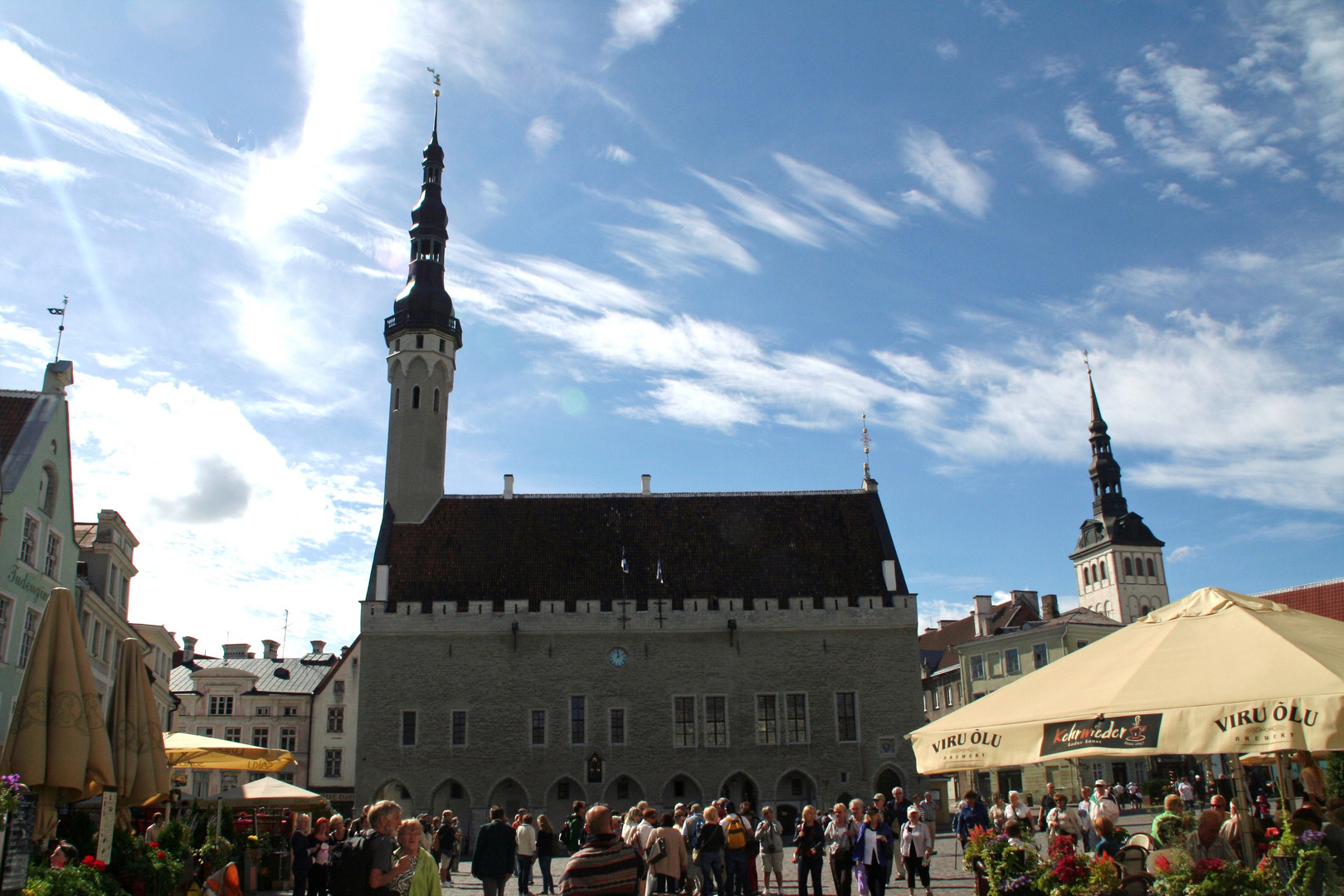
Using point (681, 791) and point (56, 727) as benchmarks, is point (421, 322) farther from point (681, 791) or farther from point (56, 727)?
point (56, 727)

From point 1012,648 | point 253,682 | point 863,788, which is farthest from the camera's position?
point 253,682

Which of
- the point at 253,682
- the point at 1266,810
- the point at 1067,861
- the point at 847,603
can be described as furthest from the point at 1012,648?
the point at 1067,861

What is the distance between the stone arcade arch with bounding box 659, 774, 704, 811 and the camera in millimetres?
33531

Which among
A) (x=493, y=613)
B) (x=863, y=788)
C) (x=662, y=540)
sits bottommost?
(x=863, y=788)

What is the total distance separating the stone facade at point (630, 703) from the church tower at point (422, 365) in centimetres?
554

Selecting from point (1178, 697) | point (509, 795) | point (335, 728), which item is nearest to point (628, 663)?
point (509, 795)

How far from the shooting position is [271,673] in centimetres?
5259

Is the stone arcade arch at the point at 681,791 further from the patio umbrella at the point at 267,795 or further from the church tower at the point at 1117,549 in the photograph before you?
the church tower at the point at 1117,549

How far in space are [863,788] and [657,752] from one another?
262 inches

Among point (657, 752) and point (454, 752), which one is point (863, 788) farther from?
point (454, 752)

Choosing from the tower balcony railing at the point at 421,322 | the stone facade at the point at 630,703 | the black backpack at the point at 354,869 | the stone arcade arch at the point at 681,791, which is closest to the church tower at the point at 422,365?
the tower balcony railing at the point at 421,322

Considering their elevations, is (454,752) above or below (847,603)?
below

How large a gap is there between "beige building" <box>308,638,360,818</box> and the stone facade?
608 inches

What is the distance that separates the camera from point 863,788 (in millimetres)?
33312
